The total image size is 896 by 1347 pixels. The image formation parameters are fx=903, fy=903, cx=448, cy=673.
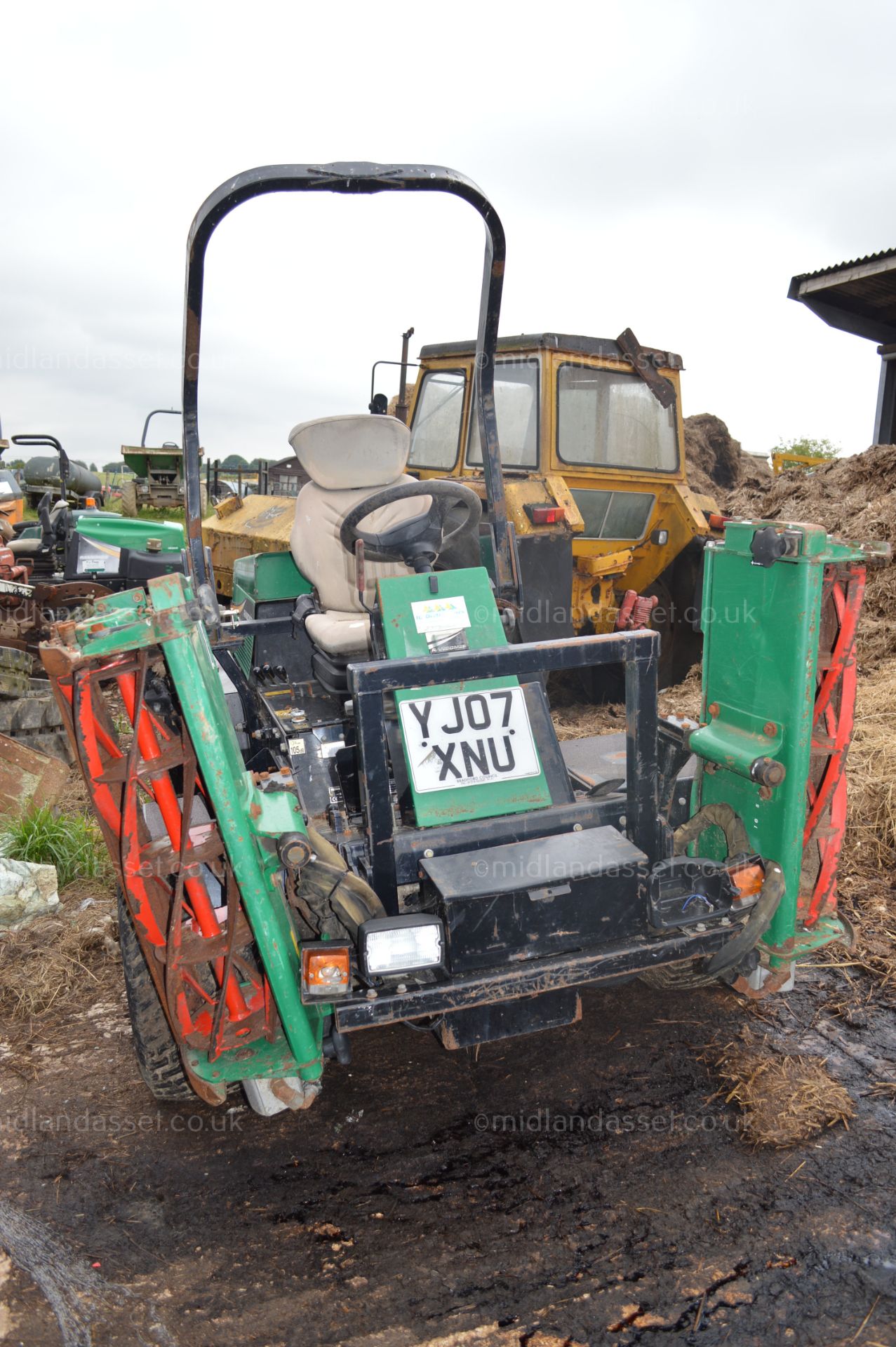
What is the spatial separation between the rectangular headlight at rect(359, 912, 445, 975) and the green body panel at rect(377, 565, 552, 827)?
0.42 metres

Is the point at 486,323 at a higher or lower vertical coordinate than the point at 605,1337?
higher

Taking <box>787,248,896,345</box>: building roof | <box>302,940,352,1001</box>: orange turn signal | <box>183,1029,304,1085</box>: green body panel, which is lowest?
<box>183,1029,304,1085</box>: green body panel

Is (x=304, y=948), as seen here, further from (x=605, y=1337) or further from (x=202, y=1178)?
(x=605, y=1337)

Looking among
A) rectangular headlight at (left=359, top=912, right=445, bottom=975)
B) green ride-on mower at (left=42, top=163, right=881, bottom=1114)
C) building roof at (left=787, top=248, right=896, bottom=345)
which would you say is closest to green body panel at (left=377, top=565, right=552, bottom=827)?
green ride-on mower at (left=42, top=163, right=881, bottom=1114)

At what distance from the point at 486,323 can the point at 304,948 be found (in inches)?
96.8

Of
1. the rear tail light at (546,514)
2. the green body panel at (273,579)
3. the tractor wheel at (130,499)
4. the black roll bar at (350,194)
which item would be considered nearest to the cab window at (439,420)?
the rear tail light at (546,514)

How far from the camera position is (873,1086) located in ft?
8.16

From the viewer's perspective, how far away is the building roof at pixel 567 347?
5645 millimetres

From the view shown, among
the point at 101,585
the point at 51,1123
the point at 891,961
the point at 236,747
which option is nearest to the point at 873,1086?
the point at 891,961

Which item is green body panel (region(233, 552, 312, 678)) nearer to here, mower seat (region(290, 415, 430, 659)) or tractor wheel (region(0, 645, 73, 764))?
mower seat (region(290, 415, 430, 659))

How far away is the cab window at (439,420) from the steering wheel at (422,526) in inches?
127

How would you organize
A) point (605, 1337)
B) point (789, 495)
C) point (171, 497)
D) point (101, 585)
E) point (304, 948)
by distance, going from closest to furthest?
point (605, 1337), point (304, 948), point (101, 585), point (789, 495), point (171, 497)

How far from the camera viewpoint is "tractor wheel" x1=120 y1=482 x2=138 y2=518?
18.7m

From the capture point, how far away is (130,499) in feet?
63.2
